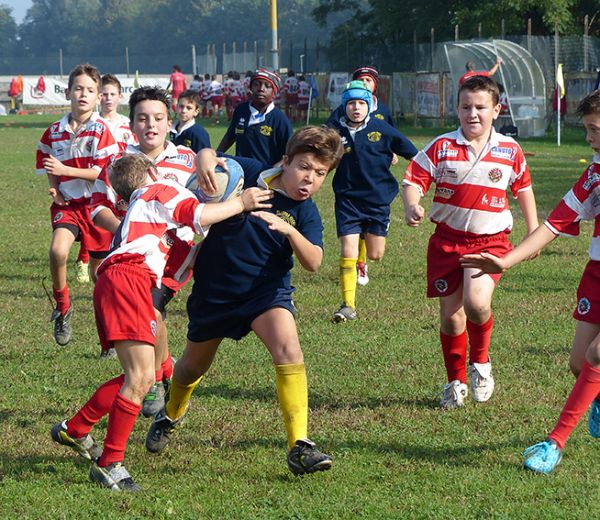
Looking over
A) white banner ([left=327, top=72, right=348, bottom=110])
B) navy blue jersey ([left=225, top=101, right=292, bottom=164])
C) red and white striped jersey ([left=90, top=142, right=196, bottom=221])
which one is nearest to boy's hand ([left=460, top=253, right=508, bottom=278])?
red and white striped jersey ([left=90, top=142, right=196, bottom=221])

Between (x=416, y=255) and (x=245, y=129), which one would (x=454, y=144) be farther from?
(x=416, y=255)

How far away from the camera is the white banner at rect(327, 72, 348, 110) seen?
4509 cm

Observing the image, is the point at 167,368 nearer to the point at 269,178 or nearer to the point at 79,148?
the point at 269,178

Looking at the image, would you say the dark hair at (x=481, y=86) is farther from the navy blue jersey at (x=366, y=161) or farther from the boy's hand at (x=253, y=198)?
the navy blue jersey at (x=366, y=161)

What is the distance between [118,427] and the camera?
526 cm

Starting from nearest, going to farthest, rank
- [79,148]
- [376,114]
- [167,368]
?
[167,368] < [79,148] < [376,114]

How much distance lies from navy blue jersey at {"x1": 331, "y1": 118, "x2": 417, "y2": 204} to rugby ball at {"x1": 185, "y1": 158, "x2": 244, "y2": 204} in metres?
4.61

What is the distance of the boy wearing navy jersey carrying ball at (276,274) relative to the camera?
531 cm

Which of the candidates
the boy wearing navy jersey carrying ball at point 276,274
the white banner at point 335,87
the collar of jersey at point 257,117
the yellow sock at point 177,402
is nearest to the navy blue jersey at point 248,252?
the boy wearing navy jersey carrying ball at point 276,274

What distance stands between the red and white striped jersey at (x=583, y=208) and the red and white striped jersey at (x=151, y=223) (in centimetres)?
183

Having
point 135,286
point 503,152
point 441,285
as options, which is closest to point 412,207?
point 441,285

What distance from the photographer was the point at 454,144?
6750 mm

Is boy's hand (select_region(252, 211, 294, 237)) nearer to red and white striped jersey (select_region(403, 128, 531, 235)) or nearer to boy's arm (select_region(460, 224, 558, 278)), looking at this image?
boy's arm (select_region(460, 224, 558, 278))

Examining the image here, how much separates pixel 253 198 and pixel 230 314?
2.29ft
